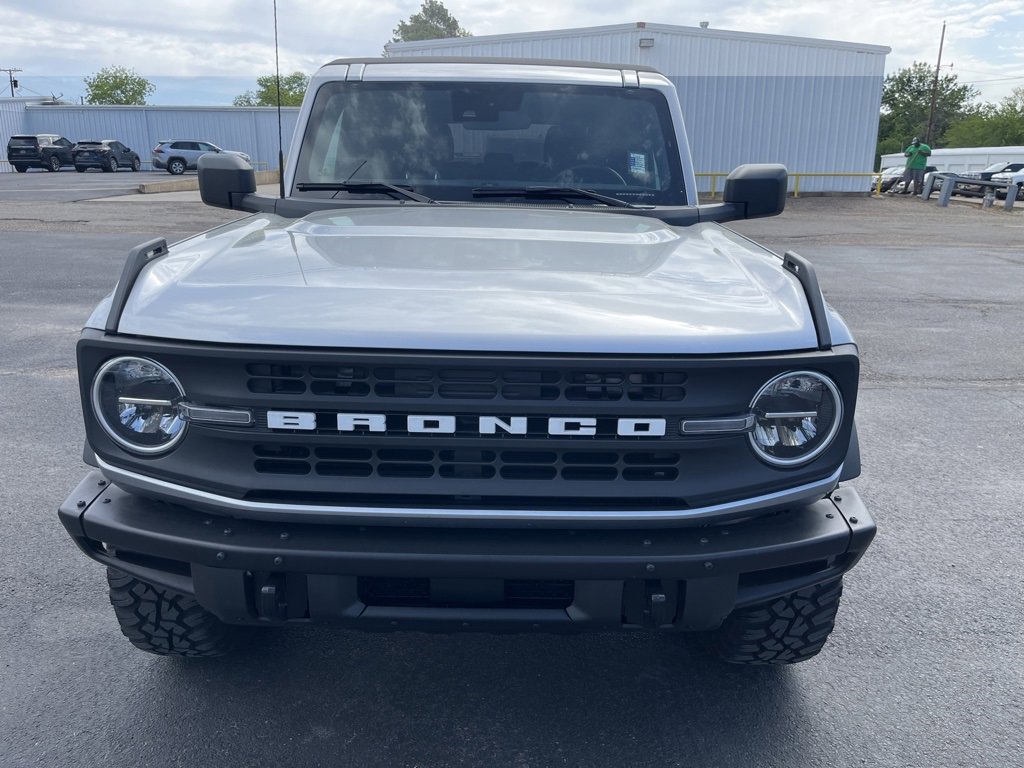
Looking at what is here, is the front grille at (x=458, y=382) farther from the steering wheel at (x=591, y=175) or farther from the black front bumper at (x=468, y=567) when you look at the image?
the steering wheel at (x=591, y=175)

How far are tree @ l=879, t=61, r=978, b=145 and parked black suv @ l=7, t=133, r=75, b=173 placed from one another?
70724 mm

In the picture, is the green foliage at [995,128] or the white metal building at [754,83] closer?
the white metal building at [754,83]

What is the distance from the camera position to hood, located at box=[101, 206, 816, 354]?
6.61 feet

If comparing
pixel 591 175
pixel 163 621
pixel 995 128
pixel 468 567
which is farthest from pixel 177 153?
pixel 995 128

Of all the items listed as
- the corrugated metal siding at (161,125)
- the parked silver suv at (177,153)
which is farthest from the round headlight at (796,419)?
the corrugated metal siding at (161,125)

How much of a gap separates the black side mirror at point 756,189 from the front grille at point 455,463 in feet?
5.97

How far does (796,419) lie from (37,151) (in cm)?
4416

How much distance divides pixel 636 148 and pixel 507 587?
2.23 m

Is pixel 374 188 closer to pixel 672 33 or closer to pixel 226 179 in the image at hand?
pixel 226 179

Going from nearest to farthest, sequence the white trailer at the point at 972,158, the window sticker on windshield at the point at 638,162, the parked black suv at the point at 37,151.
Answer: the window sticker on windshield at the point at 638,162 < the parked black suv at the point at 37,151 < the white trailer at the point at 972,158

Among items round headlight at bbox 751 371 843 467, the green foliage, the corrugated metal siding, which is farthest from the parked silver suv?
the green foliage

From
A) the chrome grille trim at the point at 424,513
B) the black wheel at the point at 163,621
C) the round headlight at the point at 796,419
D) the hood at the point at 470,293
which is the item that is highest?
the hood at the point at 470,293

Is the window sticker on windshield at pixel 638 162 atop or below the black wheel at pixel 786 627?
atop

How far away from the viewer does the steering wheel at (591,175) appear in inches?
142
